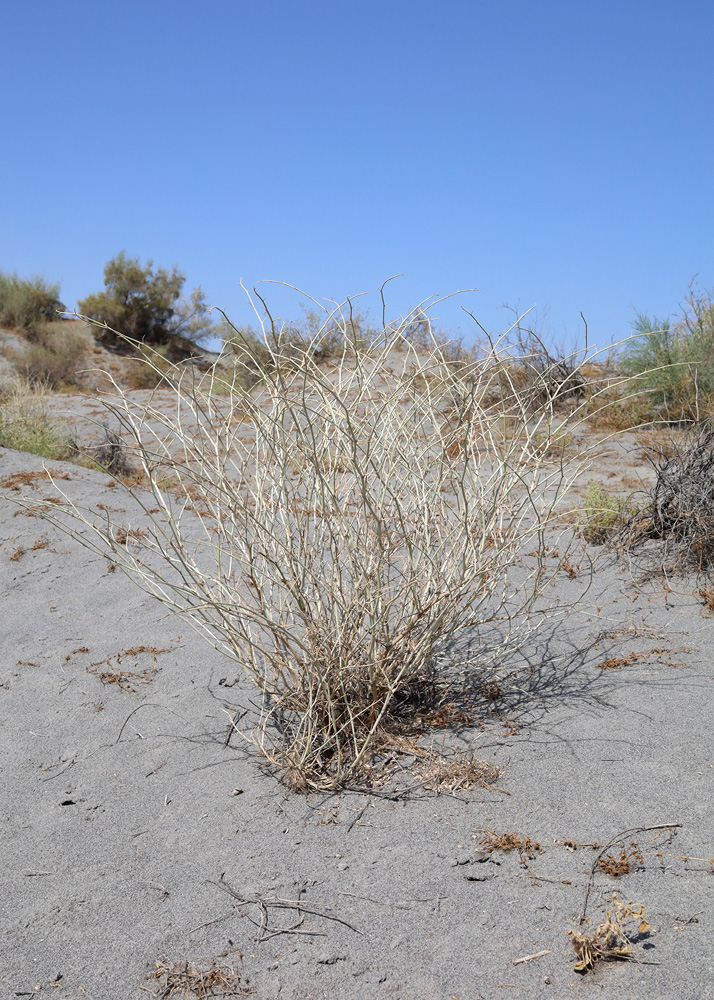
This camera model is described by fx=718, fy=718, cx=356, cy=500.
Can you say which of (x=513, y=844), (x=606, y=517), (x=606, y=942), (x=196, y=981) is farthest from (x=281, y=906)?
(x=606, y=517)

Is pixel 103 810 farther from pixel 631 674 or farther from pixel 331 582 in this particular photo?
pixel 631 674

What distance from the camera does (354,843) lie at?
2.41 meters

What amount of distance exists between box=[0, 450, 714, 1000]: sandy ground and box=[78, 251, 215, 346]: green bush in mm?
16734

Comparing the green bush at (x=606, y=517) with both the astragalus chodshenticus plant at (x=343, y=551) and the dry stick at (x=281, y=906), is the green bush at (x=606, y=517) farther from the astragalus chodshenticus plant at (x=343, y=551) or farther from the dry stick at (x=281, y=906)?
the dry stick at (x=281, y=906)

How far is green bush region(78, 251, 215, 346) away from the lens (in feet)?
63.2

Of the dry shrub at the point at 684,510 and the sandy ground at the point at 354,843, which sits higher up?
the dry shrub at the point at 684,510

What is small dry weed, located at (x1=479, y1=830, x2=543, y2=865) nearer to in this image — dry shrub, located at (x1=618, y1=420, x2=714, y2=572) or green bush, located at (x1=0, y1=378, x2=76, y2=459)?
dry shrub, located at (x1=618, y1=420, x2=714, y2=572)

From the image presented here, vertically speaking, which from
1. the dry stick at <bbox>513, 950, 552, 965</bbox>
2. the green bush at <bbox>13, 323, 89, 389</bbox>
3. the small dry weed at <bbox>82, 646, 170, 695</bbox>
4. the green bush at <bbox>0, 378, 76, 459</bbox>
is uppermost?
the green bush at <bbox>13, 323, 89, 389</bbox>

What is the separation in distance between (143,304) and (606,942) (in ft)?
64.8

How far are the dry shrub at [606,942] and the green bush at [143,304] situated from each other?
734 inches

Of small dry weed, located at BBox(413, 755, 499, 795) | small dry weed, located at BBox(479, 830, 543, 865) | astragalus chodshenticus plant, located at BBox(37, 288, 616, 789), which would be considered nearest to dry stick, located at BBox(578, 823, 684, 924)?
small dry weed, located at BBox(479, 830, 543, 865)

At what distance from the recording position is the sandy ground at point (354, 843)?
1.90 m

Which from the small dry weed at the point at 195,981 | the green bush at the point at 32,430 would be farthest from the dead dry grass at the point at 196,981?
the green bush at the point at 32,430

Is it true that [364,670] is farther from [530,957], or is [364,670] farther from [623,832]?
[530,957]
